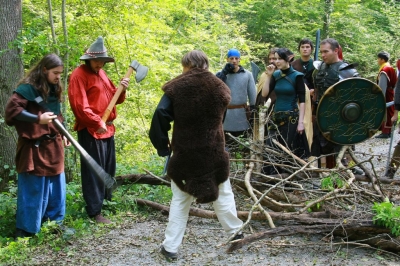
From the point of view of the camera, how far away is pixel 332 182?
4.83m

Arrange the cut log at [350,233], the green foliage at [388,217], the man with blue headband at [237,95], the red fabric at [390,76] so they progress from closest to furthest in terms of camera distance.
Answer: the green foliage at [388,217] → the cut log at [350,233] → the man with blue headband at [237,95] → the red fabric at [390,76]

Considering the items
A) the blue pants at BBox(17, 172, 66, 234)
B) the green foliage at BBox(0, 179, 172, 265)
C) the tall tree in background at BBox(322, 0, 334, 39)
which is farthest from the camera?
the tall tree in background at BBox(322, 0, 334, 39)

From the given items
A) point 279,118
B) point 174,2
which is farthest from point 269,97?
point 174,2

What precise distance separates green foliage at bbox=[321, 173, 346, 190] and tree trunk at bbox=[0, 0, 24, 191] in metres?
4.04

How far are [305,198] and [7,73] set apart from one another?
4204 millimetres

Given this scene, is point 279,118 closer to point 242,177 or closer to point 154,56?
point 242,177

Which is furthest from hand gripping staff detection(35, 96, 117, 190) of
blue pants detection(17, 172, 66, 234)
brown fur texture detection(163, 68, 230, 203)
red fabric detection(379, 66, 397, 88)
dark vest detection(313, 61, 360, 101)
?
red fabric detection(379, 66, 397, 88)

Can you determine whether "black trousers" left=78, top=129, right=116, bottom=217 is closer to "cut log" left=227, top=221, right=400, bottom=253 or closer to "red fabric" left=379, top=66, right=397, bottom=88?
"cut log" left=227, top=221, right=400, bottom=253

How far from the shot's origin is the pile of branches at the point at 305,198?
3.94m

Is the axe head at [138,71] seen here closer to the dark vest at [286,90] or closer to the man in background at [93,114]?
the man in background at [93,114]

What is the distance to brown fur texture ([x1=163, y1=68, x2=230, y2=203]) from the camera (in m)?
3.79

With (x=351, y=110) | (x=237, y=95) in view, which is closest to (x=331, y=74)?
(x=351, y=110)

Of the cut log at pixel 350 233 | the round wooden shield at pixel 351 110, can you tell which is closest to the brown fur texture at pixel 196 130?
the cut log at pixel 350 233

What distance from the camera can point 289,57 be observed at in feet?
19.2
